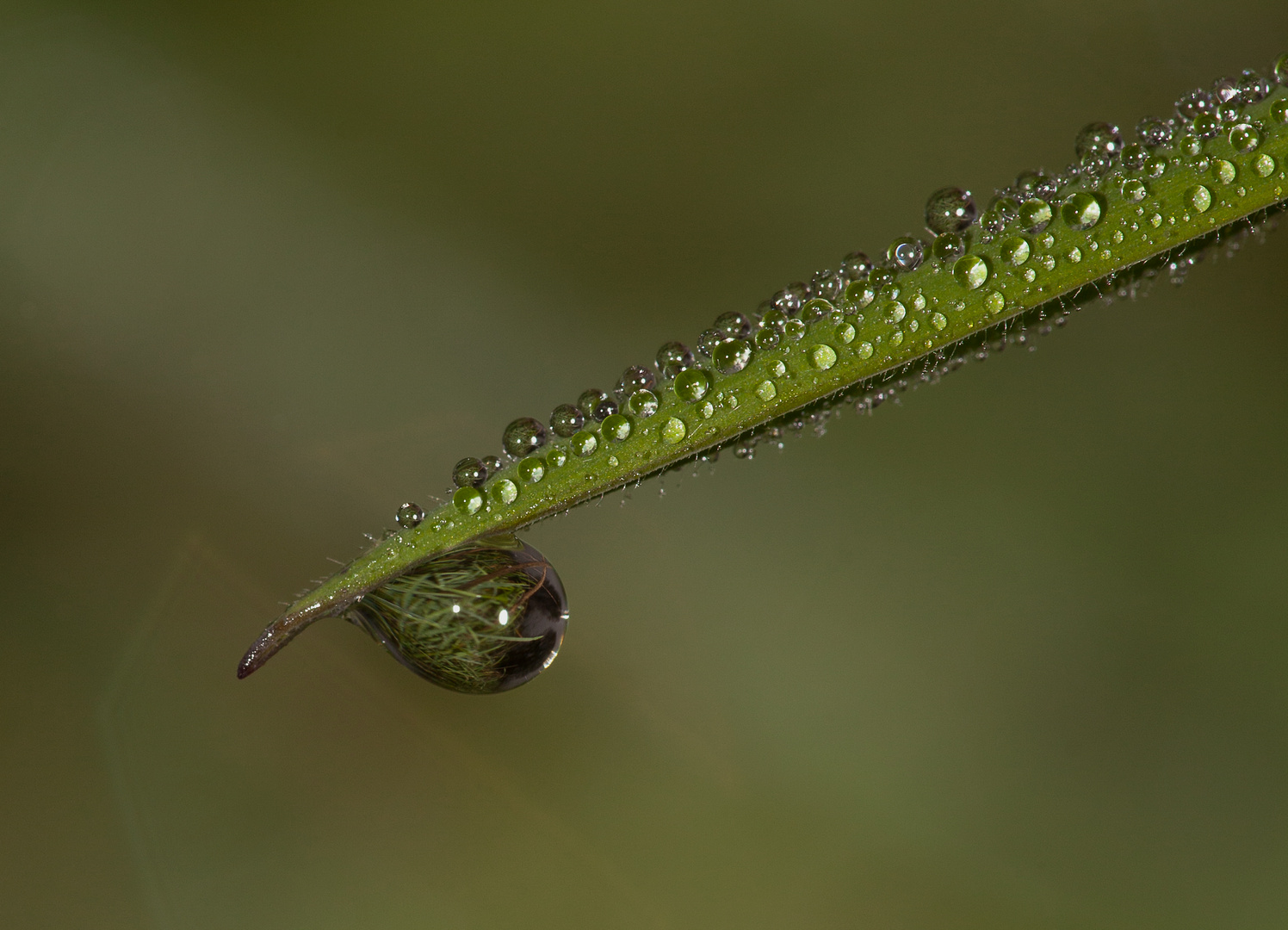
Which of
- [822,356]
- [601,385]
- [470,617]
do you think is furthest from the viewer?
[601,385]

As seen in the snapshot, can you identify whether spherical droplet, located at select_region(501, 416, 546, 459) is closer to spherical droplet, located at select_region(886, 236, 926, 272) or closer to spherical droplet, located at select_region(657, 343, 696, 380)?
spherical droplet, located at select_region(657, 343, 696, 380)

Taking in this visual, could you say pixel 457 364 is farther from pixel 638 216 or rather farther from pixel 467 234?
pixel 638 216

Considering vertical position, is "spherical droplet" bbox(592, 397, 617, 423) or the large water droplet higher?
"spherical droplet" bbox(592, 397, 617, 423)

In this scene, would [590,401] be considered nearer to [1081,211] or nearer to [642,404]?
[642,404]

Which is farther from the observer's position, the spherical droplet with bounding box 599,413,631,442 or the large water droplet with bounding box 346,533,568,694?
the large water droplet with bounding box 346,533,568,694

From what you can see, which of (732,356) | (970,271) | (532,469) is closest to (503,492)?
(532,469)

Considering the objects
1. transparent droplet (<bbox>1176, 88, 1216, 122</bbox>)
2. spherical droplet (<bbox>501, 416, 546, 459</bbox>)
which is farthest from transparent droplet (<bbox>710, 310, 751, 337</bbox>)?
transparent droplet (<bbox>1176, 88, 1216, 122</bbox>)
